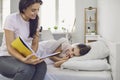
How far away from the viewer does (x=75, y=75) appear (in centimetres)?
183

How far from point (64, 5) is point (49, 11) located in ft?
1.68

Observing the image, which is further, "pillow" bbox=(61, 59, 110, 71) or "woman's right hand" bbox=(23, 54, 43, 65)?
"pillow" bbox=(61, 59, 110, 71)

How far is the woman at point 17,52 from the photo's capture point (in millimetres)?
1668

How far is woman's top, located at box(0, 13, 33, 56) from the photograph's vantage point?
1814 millimetres

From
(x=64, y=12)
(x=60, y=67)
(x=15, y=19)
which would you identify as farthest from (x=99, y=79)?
(x=64, y=12)

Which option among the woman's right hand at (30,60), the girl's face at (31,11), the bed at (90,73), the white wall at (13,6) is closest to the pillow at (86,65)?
the bed at (90,73)

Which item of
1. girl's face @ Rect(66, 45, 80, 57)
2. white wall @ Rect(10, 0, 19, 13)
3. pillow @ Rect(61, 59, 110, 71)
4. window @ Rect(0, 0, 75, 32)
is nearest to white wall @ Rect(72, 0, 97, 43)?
window @ Rect(0, 0, 75, 32)

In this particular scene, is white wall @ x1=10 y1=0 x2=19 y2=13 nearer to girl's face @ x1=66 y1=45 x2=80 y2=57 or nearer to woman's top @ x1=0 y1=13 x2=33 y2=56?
girl's face @ x1=66 y1=45 x2=80 y2=57

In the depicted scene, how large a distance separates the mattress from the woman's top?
404 millimetres

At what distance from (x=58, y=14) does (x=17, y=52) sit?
Result: 4.69 meters

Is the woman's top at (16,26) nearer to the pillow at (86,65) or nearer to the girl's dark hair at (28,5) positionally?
the girl's dark hair at (28,5)

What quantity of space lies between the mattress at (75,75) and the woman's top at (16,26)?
15.9 inches

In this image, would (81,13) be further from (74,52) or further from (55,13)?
(74,52)

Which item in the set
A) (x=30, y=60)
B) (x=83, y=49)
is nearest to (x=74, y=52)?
(x=83, y=49)
